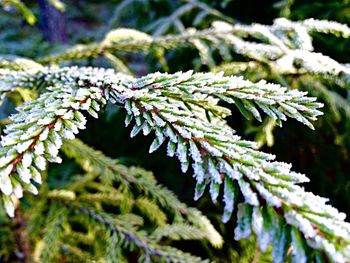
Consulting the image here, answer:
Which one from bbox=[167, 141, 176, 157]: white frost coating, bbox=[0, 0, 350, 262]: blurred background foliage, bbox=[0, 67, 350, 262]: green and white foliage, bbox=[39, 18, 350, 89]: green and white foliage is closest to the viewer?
bbox=[0, 67, 350, 262]: green and white foliage

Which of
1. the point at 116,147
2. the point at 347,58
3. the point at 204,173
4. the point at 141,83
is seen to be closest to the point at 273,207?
the point at 204,173

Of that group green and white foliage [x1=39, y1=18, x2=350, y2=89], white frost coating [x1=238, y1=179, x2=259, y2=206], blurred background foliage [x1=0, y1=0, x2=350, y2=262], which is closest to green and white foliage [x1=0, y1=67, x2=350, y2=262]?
white frost coating [x1=238, y1=179, x2=259, y2=206]

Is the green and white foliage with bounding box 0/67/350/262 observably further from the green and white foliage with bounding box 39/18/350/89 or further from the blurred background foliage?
the blurred background foliage

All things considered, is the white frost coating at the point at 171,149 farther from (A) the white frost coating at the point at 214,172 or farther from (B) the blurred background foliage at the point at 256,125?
(B) the blurred background foliage at the point at 256,125

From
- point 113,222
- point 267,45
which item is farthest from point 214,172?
point 267,45

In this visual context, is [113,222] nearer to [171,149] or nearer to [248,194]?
[171,149]

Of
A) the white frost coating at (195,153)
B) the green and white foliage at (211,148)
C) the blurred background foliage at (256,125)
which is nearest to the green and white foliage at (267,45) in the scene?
the blurred background foliage at (256,125)

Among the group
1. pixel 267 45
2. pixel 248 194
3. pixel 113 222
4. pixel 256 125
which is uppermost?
pixel 267 45

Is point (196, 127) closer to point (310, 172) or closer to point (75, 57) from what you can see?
point (75, 57)

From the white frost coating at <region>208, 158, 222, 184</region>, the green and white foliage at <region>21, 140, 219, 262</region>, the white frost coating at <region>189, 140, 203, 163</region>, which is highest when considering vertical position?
the white frost coating at <region>189, 140, 203, 163</region>
